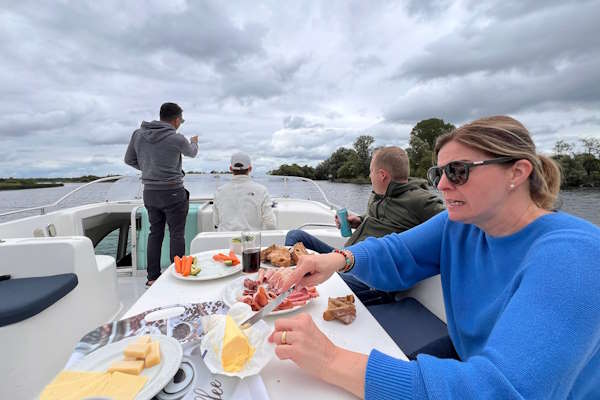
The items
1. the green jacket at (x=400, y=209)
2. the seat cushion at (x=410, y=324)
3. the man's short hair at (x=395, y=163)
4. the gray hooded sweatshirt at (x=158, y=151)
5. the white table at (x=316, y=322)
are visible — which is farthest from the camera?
the gray hooded sweatshirt at (x=158, y=151)

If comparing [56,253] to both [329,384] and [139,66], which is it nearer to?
[329,384]

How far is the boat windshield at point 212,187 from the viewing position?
147 inches

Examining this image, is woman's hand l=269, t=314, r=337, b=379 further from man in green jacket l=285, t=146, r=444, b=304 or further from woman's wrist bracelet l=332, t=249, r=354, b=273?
man in green jacket l=285, t=146, r=444, b=304

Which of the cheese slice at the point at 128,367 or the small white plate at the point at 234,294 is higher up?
the cheese slice at the point at 128,367

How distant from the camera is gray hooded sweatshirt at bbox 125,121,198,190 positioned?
8.60ft

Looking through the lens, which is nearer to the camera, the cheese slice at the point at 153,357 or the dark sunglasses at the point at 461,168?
the cheese slice at the point at 153,357

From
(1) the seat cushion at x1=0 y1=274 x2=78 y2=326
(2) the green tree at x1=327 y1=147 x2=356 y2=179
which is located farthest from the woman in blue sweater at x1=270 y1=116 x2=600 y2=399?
(2) the green tree at x1=327 y1=147 x2=356 y2=179

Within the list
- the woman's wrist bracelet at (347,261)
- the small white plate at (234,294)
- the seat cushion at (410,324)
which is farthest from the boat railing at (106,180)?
the small white plate at (234,294)

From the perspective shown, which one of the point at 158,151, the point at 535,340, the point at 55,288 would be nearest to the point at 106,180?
the point at 158,151

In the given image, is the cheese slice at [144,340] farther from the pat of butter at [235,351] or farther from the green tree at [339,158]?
the green tree at [339,158]

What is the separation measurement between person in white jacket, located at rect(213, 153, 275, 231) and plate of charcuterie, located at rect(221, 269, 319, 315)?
1.60m

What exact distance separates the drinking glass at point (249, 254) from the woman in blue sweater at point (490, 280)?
1.10 ft

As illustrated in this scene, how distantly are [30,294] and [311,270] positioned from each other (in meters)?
1.73

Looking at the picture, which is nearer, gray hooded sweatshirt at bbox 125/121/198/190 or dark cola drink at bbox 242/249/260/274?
dark cola drink at bbox 242/249/260/274
